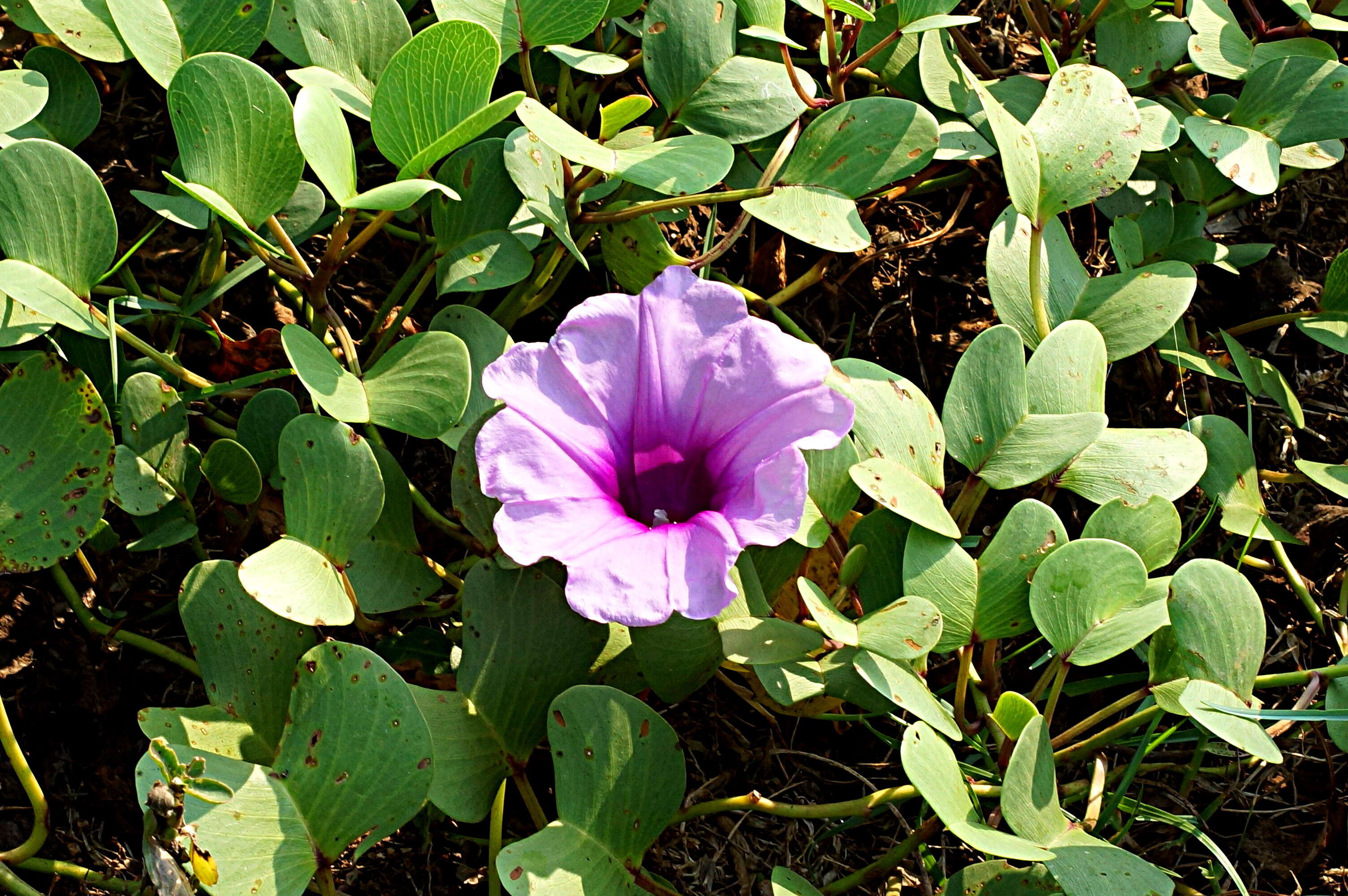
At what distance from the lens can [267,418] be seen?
5.03 feet

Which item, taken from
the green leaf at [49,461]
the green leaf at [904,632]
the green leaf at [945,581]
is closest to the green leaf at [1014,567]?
Answer: the green leaf at [945,581]

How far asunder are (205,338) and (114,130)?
0.42 metres

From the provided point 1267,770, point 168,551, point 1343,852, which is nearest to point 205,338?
point 168,551

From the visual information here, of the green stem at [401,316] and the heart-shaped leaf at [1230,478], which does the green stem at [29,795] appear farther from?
the heart-shaped leaf at [1230,478]

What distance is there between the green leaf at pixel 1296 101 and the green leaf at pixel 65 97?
1.83 meters

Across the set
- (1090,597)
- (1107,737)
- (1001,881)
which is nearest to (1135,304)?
(1090,597)

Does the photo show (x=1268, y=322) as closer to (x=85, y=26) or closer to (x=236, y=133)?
(x=236, y=133)

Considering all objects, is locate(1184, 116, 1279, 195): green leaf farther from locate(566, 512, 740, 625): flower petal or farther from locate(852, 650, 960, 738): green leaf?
locate(566, 512, 740, 625): flower petal

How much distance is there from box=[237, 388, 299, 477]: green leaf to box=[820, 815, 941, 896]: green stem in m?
0.98

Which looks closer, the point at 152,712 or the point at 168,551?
the point at 152,712

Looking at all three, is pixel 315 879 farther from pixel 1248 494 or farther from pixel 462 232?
pixel 1248 494

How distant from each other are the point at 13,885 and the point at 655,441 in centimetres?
96

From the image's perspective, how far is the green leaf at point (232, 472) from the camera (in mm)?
1495

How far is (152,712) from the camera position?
1311mm
